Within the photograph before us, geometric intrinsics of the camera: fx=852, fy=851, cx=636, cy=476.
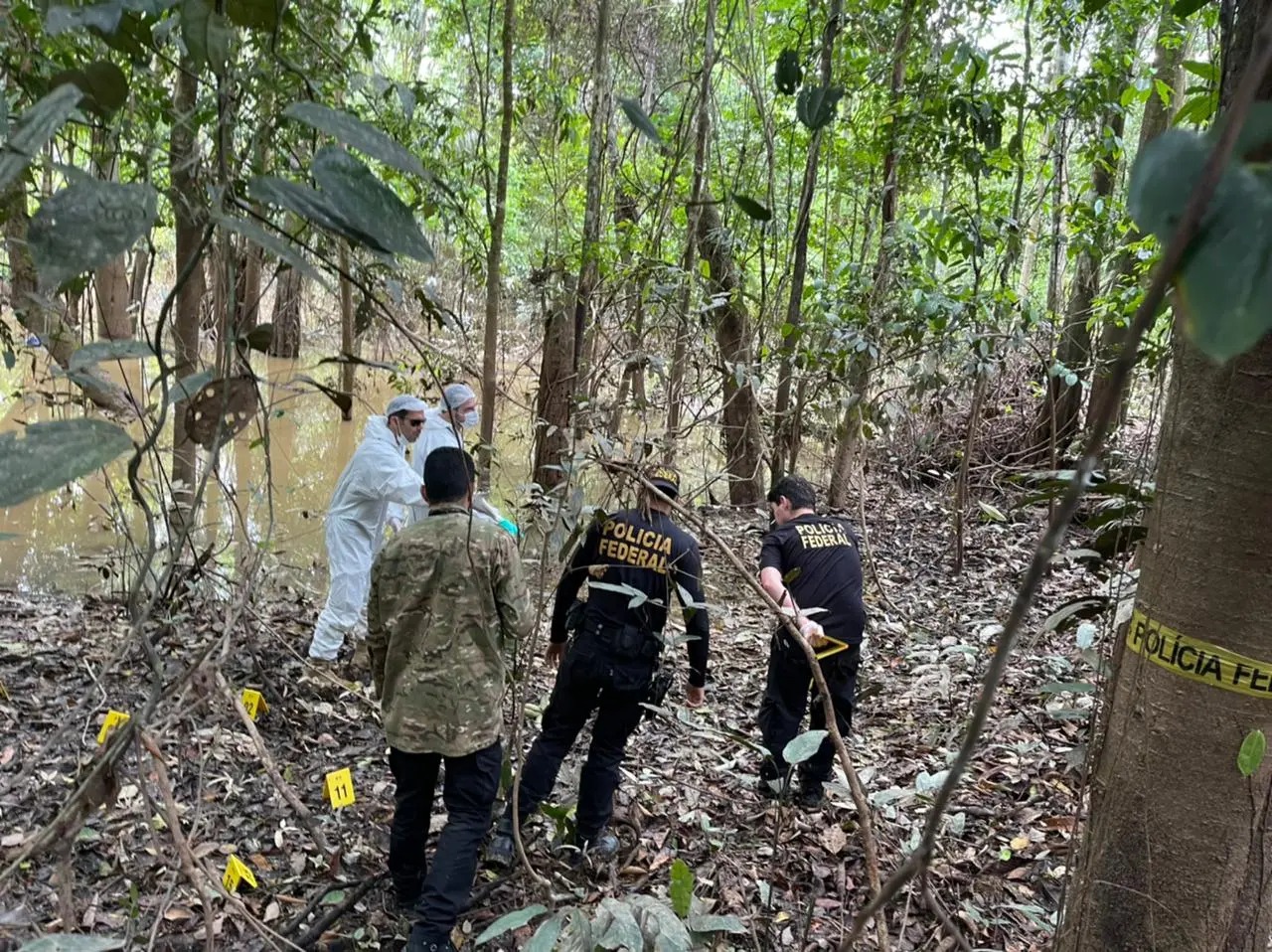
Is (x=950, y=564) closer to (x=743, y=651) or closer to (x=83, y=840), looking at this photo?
(x=743, y=651)

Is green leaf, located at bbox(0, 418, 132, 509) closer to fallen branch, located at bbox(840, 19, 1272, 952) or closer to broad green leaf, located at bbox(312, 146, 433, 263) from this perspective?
broad green leaf, located at bbox(312, 146, 433, 263)

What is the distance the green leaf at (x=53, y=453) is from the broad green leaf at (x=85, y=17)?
343 mm

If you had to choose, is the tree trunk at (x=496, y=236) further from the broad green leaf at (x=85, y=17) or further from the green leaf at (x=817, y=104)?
the broad green leaf at (x=85, y=17)

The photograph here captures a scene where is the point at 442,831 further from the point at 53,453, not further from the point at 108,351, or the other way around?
the point at 53,453

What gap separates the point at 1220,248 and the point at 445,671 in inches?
100

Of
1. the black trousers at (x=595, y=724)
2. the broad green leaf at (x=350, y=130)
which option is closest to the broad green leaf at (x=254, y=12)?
the broad green leaf at (x=350, y=130)

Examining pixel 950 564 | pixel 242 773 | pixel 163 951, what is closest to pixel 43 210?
pixel 163 951

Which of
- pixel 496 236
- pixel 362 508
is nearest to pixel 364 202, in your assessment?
pixel 496 236

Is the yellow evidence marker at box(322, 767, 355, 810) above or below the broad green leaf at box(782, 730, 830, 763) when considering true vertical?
below

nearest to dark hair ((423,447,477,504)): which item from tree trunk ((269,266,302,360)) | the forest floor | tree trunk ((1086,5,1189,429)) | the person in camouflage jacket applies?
the person in camouflage jacket

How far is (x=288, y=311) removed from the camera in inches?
445

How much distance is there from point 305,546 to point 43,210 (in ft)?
22.6

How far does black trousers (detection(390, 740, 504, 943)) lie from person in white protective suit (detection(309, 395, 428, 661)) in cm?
196

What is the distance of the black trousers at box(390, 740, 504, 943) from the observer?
2.62 m
